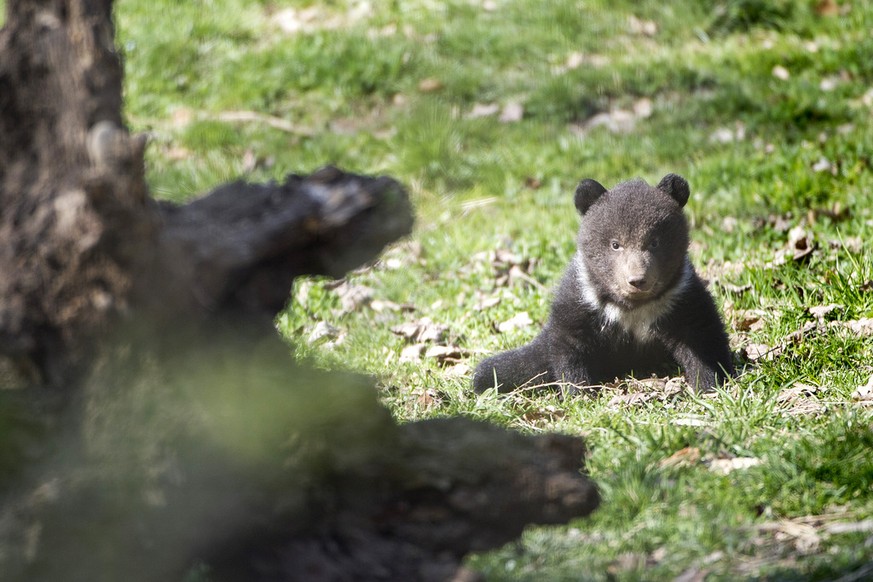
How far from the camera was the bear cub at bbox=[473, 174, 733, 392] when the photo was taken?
16.9 ft

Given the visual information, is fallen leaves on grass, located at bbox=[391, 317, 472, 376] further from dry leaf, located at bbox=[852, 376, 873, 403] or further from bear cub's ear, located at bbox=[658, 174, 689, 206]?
dry leaf, located at bbox=[852, 376, 873, 403]

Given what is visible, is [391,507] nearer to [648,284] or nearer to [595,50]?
[648,284]

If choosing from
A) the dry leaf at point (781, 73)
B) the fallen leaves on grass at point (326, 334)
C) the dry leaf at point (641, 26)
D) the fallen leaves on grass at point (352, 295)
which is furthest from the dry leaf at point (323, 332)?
the dry leaf at point (641, 26)

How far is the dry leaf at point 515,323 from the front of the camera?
6.31 meters

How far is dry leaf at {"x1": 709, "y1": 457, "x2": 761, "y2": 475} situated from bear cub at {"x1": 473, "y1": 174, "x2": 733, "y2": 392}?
134 cm

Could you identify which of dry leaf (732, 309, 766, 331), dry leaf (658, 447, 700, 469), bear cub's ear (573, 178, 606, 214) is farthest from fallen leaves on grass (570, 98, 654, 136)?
dry leaf (658, 447, 700, 469)

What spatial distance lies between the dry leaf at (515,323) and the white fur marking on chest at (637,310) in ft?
3.33

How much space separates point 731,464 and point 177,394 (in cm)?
206

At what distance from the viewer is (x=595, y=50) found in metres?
10.4

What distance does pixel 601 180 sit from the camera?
27.2 ft

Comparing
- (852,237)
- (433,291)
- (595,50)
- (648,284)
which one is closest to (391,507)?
(648,284)

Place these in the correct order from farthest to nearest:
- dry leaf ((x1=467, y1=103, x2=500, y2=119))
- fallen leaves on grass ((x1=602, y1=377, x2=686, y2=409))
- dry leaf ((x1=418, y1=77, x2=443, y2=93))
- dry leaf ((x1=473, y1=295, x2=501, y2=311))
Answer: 1. dry leaf ((x1=418, y1=77, x2=443, y2=93))
2. dry leaf ((x1=467, y1=103, x2=500, y2=119))
3. dry leaf ((x1=473, y1=295, x2=501, y2=311))
4. fallen leaves on grass ((x1=602, y1=377, x2=686, y2=409))

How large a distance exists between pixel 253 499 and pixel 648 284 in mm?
2917

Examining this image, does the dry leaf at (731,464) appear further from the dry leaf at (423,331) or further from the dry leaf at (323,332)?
the dry leaf at (323,332)
